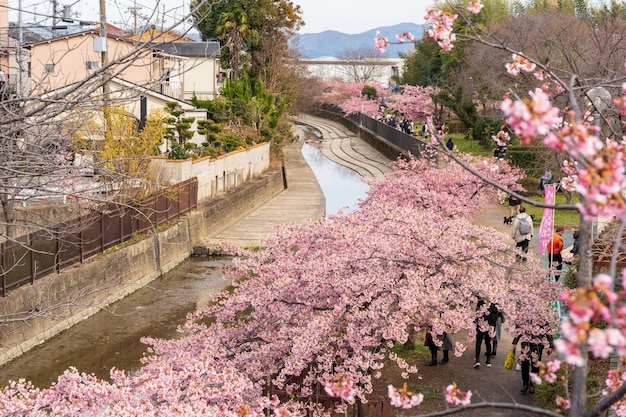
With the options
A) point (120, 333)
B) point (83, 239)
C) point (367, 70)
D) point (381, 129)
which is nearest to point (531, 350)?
point (120, 333)

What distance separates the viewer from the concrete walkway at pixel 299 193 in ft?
91.9

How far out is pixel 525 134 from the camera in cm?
339

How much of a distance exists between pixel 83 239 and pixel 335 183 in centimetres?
2725

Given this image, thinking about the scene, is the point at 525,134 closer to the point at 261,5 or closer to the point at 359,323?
the point at 359,323

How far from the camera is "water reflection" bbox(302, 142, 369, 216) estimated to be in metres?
38.8

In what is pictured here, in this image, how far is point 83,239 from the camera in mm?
18906

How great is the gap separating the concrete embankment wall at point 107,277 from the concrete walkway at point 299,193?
660 millimetres

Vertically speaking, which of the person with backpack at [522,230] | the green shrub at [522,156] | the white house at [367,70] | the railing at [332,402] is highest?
the white house at [367,70]

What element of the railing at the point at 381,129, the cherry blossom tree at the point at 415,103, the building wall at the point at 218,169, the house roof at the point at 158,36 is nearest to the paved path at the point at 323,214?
the railing at the point at 381,129

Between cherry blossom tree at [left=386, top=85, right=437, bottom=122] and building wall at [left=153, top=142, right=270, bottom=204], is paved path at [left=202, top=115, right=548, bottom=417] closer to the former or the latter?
building wall at [left=153, top=142, right=270, bottom=204]

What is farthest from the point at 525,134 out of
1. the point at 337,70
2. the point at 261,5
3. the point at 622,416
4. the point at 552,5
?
the point at 337,70

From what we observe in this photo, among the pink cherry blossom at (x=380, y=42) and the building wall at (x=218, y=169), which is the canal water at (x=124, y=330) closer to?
the building wall at (x=218, y=169)

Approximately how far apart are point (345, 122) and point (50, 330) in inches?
2704

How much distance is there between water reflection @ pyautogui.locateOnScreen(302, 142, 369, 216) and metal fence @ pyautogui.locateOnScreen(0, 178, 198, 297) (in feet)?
32.3
